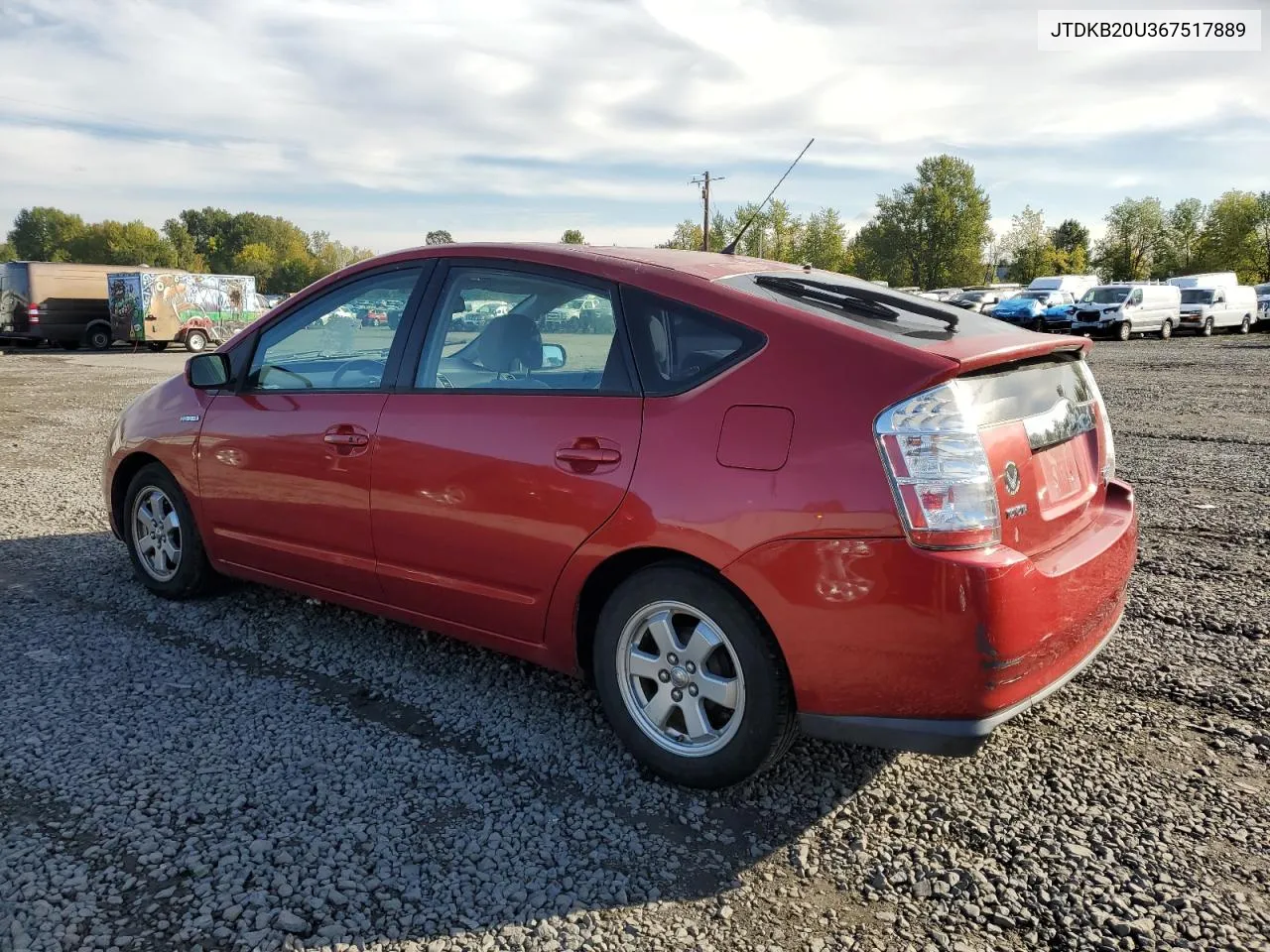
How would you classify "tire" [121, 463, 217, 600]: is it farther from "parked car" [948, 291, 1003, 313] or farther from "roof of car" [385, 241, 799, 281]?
"parked car" [948, 291, 1003, 313]

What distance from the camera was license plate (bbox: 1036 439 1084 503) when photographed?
2.73m

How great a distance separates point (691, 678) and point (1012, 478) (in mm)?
1098

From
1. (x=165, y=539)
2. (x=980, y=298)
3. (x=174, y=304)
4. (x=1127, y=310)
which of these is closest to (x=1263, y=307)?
(x=1127, y=310)

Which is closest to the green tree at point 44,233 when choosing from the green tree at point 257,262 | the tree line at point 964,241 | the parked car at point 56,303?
the green tree at point 257,262

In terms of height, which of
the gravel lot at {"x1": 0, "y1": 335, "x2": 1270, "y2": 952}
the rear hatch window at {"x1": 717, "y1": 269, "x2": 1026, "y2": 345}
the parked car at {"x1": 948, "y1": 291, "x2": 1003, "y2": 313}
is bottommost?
the gravel lot at {"x1": 0, "y1": 335, "x2": 1270, "y2": 952}

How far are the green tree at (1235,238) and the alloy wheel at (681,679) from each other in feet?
282

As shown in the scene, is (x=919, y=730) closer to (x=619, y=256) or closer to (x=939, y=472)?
(x=939, y=472)

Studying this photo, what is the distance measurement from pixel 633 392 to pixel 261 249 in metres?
132

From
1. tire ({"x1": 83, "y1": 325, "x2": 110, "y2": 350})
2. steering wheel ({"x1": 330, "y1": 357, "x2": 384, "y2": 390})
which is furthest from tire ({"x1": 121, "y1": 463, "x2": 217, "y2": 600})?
tire ({"x1": 83, "y1": 325, "x2": 110, "y2": 350})

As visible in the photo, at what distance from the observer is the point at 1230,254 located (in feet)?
242

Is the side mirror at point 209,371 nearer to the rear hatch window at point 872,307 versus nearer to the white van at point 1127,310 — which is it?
the rear hatch window at point 872,307

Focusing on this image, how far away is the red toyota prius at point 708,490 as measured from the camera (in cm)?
246

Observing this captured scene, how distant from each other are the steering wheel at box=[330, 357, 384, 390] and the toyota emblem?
7.62 feet

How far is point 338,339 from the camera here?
3.93 meters
